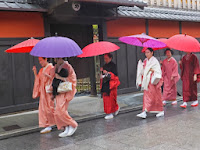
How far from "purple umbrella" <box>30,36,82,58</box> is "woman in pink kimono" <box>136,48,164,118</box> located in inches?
99.0

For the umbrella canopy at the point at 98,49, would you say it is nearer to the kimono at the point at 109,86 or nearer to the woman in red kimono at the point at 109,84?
the woman in red kimono at the point at 109,84

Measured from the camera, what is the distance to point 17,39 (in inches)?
331

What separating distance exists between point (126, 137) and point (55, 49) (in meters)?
2.23

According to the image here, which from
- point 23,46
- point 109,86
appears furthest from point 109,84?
point 23,46

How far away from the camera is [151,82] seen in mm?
7055

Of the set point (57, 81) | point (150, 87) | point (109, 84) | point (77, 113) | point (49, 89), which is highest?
point (57, 81)

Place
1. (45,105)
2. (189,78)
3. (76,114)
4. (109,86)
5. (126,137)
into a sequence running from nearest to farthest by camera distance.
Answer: (126,137) < (45,105) < (109,86) < (76,114) < (189,78)

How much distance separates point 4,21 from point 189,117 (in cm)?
599

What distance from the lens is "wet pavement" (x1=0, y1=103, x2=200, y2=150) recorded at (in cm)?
483

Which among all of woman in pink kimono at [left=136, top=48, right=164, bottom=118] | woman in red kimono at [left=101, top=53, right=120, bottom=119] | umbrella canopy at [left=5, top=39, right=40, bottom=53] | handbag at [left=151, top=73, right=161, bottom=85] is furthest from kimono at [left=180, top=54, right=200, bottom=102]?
umbrella canopy at [left=5, top=39, right=40, bottom=53]

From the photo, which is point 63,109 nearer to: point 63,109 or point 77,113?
point 63,109

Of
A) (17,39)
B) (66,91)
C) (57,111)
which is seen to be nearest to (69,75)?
(66,91)

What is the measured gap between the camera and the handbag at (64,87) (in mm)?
5598

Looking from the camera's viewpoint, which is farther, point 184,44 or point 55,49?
point 184,44
